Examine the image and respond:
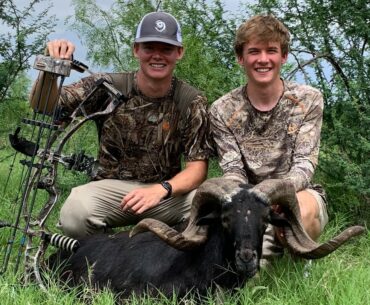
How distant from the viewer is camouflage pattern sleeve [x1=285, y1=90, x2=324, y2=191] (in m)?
5.32

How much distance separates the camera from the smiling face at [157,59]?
5.78 meters

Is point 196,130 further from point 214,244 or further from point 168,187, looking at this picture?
point 214,244

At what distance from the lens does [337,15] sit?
26.9ft

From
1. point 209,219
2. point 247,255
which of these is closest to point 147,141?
point 209,219

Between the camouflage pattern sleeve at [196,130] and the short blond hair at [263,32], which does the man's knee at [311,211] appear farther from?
the short blond hair at [263,32]

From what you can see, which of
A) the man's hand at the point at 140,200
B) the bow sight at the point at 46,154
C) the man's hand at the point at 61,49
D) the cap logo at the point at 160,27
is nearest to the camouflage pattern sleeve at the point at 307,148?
the man's hand at the point at 140,200

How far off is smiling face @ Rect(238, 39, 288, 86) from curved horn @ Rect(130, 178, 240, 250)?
1168 mm

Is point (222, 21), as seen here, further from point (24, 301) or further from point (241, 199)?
point (24, 301)

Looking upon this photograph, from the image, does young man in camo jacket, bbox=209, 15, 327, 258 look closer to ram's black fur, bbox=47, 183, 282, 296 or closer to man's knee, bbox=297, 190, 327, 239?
man's knee, bbox=297, 190, 327, 239

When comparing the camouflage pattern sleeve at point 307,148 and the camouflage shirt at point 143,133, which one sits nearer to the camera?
the camouflage pattern sleeve at point 307,148

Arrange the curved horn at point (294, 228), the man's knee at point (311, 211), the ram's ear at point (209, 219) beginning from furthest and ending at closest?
the man's knee at point (311, 211)
the ram's ear at point (209, 219)
the curved horn at point (294, 228)

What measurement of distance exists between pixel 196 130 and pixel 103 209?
1.09 meters

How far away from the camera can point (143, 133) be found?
19.8ft

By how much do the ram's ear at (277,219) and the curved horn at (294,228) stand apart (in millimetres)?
70
